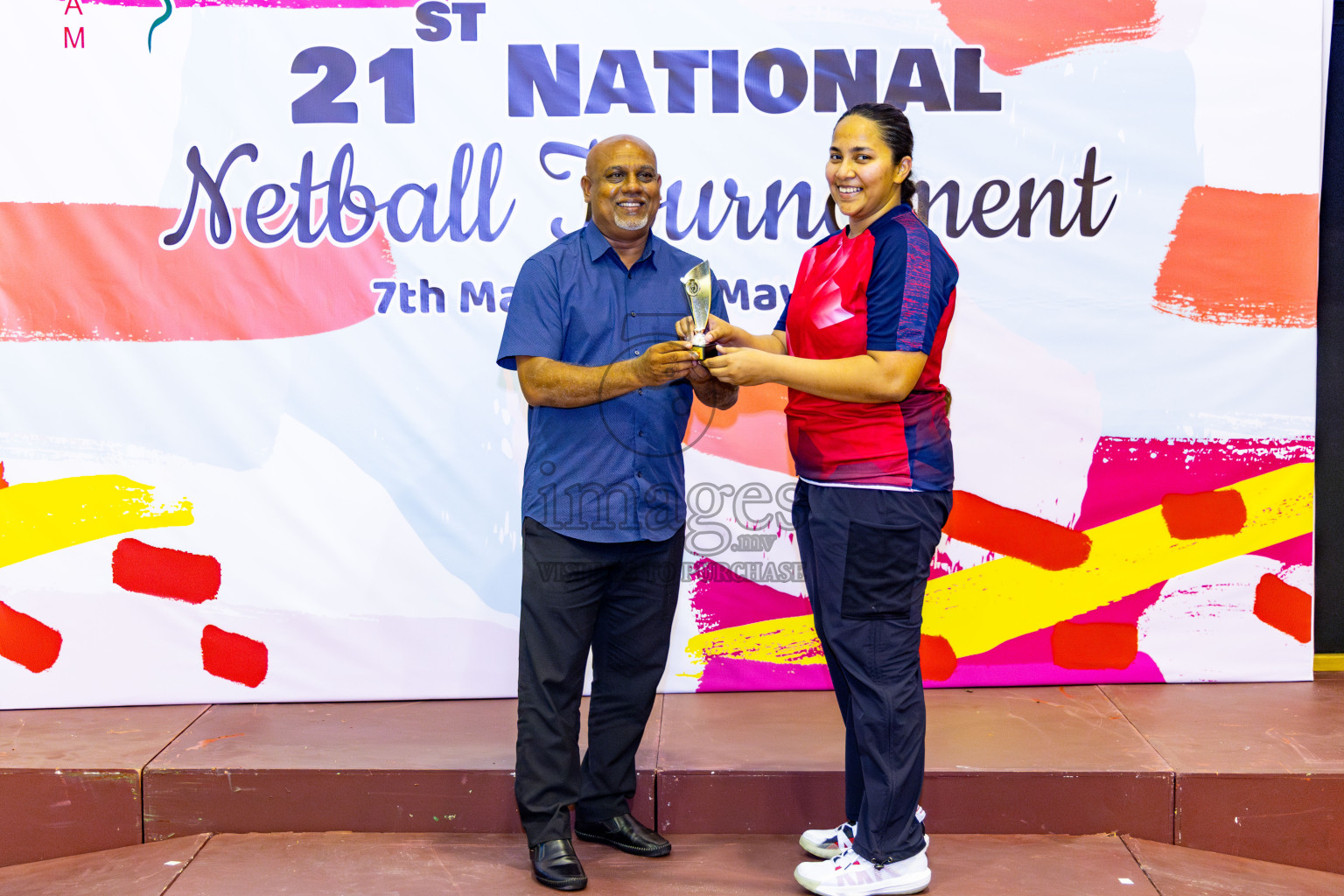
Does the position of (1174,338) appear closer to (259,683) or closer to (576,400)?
(576,400)

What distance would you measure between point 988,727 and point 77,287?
276cm

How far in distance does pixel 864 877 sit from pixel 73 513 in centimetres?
237

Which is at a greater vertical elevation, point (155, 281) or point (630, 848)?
point (155, 281)

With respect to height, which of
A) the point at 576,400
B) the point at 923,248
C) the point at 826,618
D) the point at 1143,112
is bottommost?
the point at 826,618

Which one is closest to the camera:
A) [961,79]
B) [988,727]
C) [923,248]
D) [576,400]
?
[923,248]

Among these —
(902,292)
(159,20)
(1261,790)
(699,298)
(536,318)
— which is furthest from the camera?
(159,20)

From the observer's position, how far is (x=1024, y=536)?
328 centimetres

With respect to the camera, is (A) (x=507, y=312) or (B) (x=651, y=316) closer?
(B) (x=651, y=316)

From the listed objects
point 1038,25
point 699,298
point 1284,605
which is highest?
point 1038,25

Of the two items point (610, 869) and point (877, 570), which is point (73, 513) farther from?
point (877, 570)

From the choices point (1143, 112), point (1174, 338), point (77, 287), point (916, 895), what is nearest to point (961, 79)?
point (1143, 112)

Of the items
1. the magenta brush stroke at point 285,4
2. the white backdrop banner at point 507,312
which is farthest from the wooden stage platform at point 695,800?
the magenta brush stroke at point 285,4

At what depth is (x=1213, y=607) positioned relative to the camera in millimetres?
3293

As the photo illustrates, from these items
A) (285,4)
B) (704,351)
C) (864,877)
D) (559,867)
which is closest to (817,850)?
(864,877)
